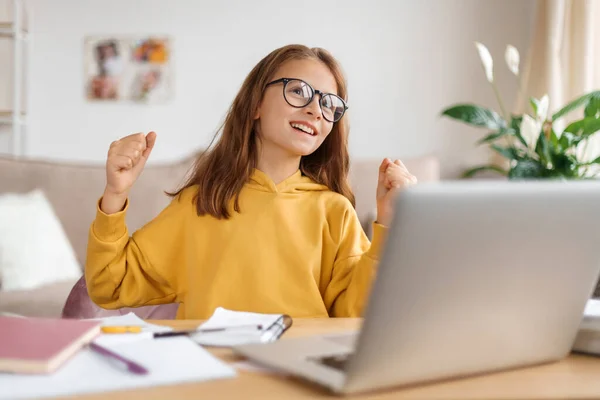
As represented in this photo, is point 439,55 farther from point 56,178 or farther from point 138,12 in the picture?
point 56,178

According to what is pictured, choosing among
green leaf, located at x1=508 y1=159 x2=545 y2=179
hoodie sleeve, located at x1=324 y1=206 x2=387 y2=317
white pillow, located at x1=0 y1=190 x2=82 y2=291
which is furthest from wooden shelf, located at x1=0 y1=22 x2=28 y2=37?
hoodie sleeve, located at x1=324 y1=206 x2=387 y2=317

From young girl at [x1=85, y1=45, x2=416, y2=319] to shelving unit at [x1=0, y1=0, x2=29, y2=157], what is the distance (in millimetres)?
2633

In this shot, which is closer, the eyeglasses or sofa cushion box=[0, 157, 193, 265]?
the eyeglasses

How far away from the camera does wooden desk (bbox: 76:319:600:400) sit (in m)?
0.61

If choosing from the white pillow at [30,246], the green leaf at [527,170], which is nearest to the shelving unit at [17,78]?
the white pillow at [30,246]

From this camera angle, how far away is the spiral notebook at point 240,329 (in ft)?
2.70

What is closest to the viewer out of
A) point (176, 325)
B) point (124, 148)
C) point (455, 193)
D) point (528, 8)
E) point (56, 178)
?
point (455, 193)

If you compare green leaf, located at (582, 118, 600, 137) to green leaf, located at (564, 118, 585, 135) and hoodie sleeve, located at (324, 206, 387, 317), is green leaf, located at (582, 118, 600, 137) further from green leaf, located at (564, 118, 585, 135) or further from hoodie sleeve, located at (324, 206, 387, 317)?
hoodie sleeve, located at (324, 206, 387, 317)

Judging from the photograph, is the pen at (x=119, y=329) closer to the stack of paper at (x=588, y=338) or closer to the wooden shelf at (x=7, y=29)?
the stack of paper at (x=588, y=338)

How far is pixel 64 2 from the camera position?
3736 mm

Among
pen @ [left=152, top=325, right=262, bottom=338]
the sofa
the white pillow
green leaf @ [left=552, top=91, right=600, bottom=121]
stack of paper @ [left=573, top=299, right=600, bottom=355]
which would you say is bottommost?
the white pillow

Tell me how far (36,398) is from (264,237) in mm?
714

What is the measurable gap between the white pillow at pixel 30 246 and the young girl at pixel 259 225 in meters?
1.33

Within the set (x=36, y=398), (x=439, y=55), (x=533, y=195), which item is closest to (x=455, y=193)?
(x=533, y=195)
